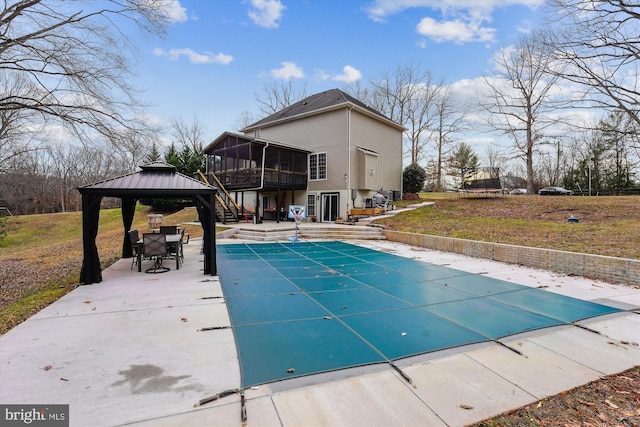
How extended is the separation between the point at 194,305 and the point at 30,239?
940 inches

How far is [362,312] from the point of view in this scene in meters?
4.95

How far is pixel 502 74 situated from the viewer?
23.7 metres

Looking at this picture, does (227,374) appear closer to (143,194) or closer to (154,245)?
(154,245)

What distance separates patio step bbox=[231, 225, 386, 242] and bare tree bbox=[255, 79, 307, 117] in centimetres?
2282

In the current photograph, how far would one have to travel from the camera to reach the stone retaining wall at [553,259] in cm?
682

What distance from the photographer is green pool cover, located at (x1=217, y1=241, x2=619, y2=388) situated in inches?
138

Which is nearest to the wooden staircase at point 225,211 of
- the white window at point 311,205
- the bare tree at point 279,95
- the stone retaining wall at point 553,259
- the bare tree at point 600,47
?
the white window at point 311,205

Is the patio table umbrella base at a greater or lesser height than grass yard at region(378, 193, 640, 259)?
lesser

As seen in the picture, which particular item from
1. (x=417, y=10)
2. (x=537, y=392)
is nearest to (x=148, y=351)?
(x=537, y=392)

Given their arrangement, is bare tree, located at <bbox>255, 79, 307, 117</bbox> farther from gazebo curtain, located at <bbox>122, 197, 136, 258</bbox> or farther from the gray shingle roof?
gazebo curtain, located at <bbox>122, 197, 136, 258</bbox>

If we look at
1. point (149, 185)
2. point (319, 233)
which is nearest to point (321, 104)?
point (319, 233)

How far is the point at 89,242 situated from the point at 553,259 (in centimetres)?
1140

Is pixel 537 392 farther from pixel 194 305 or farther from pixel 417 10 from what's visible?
pixel 417 10

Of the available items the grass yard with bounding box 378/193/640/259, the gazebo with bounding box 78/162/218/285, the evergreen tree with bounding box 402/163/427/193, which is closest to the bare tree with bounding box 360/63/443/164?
the evergreen tree with bounding box 402/163/427/193
